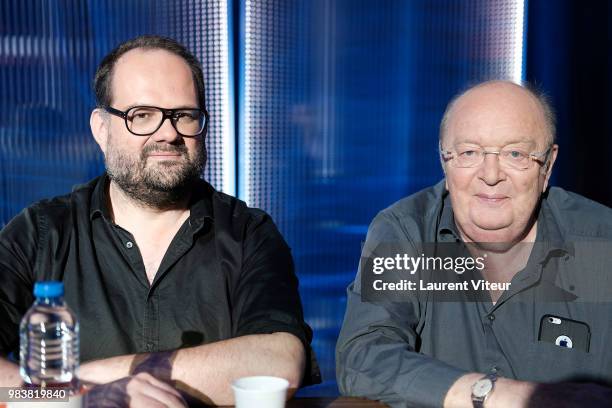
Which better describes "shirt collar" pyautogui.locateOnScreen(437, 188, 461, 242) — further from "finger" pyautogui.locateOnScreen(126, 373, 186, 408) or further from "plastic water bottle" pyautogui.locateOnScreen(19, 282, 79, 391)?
"plastic water bottle" pyautogui.locateOnScreen(19, 282, 79, 391)

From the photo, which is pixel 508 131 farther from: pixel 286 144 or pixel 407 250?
pixel 286 144

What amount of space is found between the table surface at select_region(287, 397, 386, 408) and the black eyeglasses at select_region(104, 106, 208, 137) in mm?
839

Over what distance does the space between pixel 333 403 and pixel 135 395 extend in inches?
15.9

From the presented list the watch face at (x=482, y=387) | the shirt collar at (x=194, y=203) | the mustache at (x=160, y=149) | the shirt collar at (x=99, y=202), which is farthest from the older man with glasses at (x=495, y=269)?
the shirt collar at (x=99, y=202)

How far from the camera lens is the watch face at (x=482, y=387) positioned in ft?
4.69

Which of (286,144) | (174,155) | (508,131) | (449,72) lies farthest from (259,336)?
(449,72)

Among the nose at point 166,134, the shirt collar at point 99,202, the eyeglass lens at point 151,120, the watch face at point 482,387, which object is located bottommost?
the watch face at point 482,387

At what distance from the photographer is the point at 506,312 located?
1.80 metres

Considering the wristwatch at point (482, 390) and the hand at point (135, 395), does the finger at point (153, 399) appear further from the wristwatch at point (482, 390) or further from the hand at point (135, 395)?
the wristwatch at point (482, 390)

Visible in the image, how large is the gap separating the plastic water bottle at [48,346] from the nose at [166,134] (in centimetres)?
61

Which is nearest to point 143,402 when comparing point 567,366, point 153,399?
point 153,399

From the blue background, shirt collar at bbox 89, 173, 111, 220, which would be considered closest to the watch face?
shirt collar at bbox 89, 173, 111, 220

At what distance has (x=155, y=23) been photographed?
10.8ft

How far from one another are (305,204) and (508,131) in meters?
1.82
